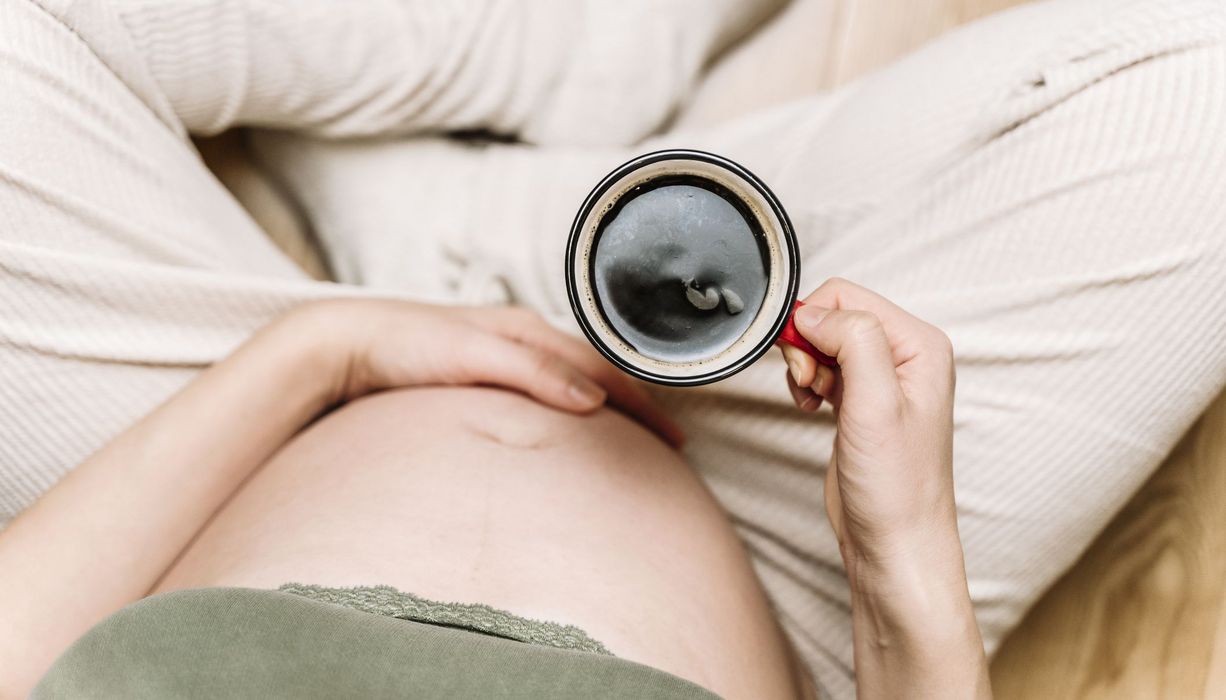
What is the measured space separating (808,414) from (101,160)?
789 mm

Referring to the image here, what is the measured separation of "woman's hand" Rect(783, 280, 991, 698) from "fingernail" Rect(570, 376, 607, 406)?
253mm

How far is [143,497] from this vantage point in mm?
→ 834

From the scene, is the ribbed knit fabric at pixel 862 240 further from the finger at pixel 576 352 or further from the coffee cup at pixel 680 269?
the coffee cup at pixel 680 269

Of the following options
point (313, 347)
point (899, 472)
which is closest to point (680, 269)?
point (899, 472)

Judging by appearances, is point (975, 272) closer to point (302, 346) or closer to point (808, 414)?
point (808, 414)

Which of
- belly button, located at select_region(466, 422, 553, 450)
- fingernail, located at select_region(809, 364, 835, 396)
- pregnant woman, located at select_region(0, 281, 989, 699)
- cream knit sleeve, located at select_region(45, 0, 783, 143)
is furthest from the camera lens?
cream knit sleeve, located at select_region(45, 0, 783, 143)

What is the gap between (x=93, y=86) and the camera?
0.89 m

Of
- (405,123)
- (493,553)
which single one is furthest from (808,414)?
(405,123)

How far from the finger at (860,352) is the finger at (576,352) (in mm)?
373

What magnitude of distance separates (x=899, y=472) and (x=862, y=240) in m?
0.34

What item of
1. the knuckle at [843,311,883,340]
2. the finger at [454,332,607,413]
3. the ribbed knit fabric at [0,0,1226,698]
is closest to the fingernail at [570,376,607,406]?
the finger at [454,332,607,413]

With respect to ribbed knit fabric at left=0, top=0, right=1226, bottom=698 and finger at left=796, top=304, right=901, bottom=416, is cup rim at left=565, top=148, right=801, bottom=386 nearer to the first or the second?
finger at left=796, top=304, right=901, bottom=416

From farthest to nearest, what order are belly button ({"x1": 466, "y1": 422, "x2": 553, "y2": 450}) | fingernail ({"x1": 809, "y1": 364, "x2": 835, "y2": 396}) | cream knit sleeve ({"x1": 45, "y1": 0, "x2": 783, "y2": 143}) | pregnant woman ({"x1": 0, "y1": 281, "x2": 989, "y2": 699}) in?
1. cream knit sleeve ({"x1": 45, "y1": 0, "x2": 783, "y2": 143})
2. belly button ({"x1": 466, "y1": 422, "x2": 553, "y2": 450})
3. fingernail ({"x1": 809, "y1": 364, "x2": 835, "y2": 396})
4. pregnant woman ({"x1": 0, "y1": 281, "x2": 989, "y2": 699})

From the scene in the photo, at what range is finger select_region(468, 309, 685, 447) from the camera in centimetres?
98
